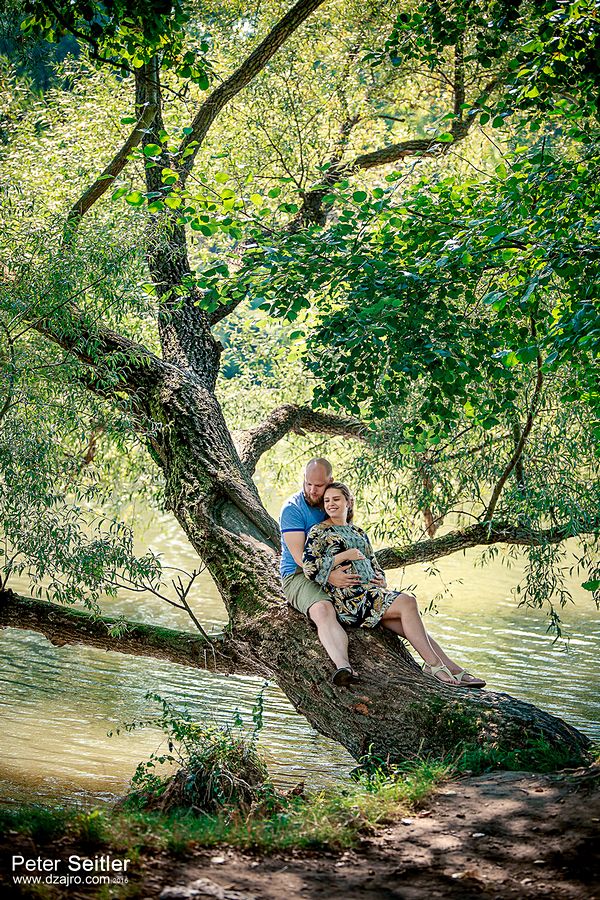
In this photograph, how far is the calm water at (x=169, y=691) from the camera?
7.86 m

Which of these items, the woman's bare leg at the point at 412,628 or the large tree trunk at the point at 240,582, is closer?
the large tree trunk at the point at 240,582

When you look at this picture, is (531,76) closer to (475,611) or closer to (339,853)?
(339,853)

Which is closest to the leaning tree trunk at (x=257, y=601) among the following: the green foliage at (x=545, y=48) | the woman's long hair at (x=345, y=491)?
the woman's long hair at (x=345, y=491)

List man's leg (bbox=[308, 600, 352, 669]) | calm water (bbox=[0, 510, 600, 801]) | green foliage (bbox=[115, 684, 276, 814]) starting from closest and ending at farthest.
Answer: green foliage (bbox=[115, 684, 276, 814]) < man's leg (bbox=[308, 600, 352, 669]) < calm water (bbox=[0, 510, 600, 801])

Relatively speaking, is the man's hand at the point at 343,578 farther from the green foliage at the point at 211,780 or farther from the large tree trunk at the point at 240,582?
the green foliage at the point at 211,780

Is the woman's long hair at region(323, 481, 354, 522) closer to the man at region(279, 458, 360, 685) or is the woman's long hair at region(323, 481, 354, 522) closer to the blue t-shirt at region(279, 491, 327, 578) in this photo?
the man at region(279, 458, 360, 685)

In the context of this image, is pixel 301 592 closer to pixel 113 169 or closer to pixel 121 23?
pixel 121 23

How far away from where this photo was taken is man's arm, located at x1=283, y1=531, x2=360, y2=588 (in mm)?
5855

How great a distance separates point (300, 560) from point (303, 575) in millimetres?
159

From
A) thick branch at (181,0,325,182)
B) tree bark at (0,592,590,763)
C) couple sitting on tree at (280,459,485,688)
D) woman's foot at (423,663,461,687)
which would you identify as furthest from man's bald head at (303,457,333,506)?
thick branch at (181,0,325,182)

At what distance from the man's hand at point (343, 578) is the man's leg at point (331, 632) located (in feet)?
0.50

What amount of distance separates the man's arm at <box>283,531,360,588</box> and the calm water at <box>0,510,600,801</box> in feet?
8.42

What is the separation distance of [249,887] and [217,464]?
4651mm

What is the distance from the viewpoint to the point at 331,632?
572 centimetres
